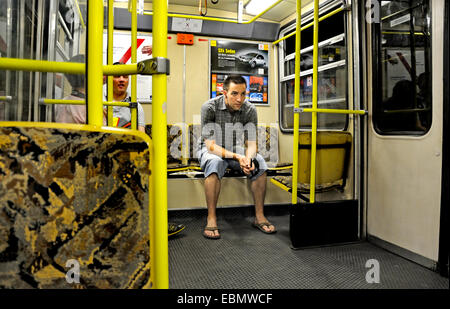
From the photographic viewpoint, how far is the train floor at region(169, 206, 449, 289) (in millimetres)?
1865

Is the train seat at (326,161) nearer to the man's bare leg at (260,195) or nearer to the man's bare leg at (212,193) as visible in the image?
the man's bare leg at (260,195)

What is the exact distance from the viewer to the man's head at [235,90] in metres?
2.99

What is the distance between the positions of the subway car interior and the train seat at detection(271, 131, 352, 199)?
0.04 feet

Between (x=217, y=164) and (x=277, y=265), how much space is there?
115 centimetres

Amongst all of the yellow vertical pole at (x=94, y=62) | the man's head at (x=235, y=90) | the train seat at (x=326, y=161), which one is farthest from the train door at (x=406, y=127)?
the yellow vertical pole at (x=94, y=62)

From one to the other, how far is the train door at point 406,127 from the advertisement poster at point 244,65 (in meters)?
1.61

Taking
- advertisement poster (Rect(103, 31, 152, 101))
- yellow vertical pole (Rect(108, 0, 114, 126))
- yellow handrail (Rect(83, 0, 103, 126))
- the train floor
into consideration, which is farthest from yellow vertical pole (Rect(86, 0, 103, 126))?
advertisement poster (Rect(103, 31, 152, 101))

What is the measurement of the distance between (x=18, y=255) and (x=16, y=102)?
1.35m

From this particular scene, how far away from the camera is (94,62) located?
701mm

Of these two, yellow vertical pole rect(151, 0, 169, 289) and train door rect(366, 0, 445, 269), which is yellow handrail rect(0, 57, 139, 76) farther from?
train door rect(366, 0, 445, 269)

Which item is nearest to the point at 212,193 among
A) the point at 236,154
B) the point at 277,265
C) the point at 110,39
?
the point at 236,154
